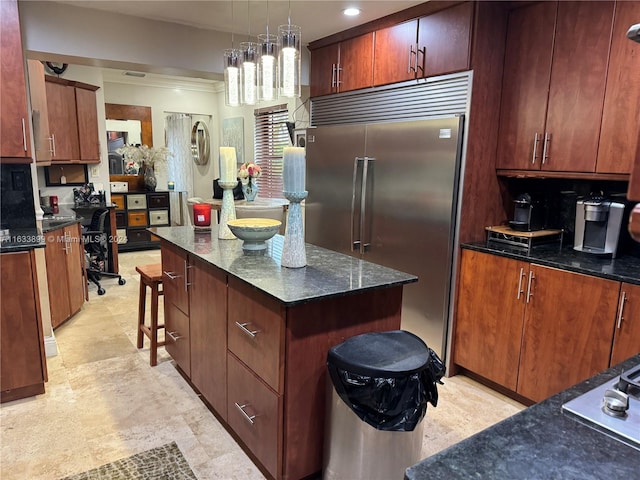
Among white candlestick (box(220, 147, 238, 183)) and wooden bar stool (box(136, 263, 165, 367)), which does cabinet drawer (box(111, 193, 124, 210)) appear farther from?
white candlestick (box(220, 147, 238, 183))

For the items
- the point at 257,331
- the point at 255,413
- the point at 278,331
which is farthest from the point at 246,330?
the point at 255,413

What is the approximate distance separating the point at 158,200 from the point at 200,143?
1.32 metres

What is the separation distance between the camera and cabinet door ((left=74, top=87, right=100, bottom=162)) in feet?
16.4

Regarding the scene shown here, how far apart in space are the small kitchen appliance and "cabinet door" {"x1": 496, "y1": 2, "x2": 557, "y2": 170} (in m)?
0.22

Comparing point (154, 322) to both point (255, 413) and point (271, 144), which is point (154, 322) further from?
point (271, 144)

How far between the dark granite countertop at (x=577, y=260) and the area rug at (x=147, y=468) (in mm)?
2027

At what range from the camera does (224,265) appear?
6.75ft

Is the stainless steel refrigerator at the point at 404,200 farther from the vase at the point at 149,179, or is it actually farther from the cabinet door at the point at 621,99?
the vase at the point at 149,179

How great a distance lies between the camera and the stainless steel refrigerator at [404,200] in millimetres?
2758

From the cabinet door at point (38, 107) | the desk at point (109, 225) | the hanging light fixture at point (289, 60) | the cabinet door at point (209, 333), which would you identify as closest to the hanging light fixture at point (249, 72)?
the hanging light fixture at point (289, 60)

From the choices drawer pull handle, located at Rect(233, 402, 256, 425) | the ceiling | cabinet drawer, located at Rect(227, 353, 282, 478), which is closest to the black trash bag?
cabinet drawer, located at Rect(227, 353, 282, 478)

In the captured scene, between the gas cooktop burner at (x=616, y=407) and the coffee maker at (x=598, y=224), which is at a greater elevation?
the coffee maker at (x=598, y=224)

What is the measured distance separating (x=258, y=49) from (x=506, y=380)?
7.87 feet

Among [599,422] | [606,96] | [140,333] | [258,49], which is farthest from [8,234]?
[606,96]
